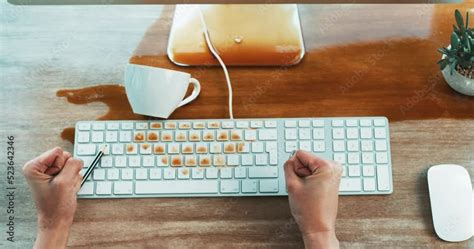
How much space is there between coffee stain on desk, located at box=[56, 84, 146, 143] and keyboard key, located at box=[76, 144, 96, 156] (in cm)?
5

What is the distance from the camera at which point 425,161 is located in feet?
2.27

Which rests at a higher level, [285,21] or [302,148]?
[285,21]

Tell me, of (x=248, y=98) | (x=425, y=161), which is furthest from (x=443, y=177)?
(x=248, y=98)

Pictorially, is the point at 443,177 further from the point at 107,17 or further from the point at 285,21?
the point at 107,17

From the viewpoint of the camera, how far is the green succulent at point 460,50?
65cm

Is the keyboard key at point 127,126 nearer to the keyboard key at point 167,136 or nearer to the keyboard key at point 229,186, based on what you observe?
the keyboard key at point 167,136

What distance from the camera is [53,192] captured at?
24.7 inches

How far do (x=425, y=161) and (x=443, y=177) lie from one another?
1.4 inches

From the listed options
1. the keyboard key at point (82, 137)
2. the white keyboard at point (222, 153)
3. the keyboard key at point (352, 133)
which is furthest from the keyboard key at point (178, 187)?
the keyboard key at point (352, 133)

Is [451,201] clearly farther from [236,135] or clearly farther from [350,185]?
[236,135]

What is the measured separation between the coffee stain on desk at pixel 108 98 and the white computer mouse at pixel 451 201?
1.42ft

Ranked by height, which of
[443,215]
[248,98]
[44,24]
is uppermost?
[44,24]

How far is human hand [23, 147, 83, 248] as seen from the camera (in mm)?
625

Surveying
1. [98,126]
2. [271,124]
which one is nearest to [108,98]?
[98,126]
